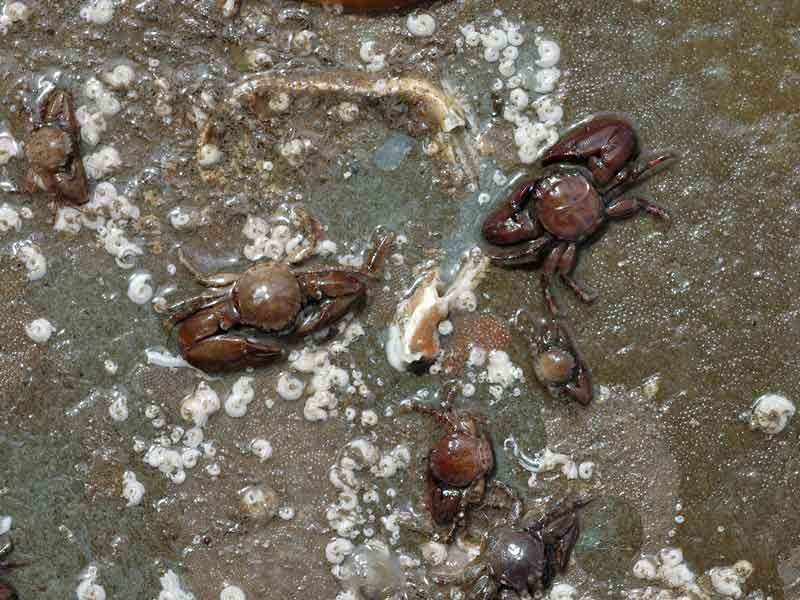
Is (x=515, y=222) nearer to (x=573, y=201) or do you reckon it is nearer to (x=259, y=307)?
(x=573, y=201)

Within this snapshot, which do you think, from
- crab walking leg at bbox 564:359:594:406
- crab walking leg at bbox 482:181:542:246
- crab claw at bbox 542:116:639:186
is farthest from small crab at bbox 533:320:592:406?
crab claw at bbox 542:116:639:186

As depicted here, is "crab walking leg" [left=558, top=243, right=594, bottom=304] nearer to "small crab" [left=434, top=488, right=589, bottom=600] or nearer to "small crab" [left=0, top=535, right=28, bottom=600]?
"small crab" [left=434, top=488, right=589, bottom=600]

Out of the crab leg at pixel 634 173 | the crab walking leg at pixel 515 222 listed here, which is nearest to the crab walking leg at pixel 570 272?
the crab walking leg at pixel 515 222

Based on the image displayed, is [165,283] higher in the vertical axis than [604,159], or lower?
lower

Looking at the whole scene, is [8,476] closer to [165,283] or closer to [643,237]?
[165,283]

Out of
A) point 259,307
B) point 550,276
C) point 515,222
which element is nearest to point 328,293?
point 259,307

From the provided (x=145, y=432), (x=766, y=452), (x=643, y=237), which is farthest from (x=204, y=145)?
(x=766, y=452)

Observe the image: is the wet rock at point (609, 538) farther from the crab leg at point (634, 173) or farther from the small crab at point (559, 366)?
the crab leg at point (634, 173)
